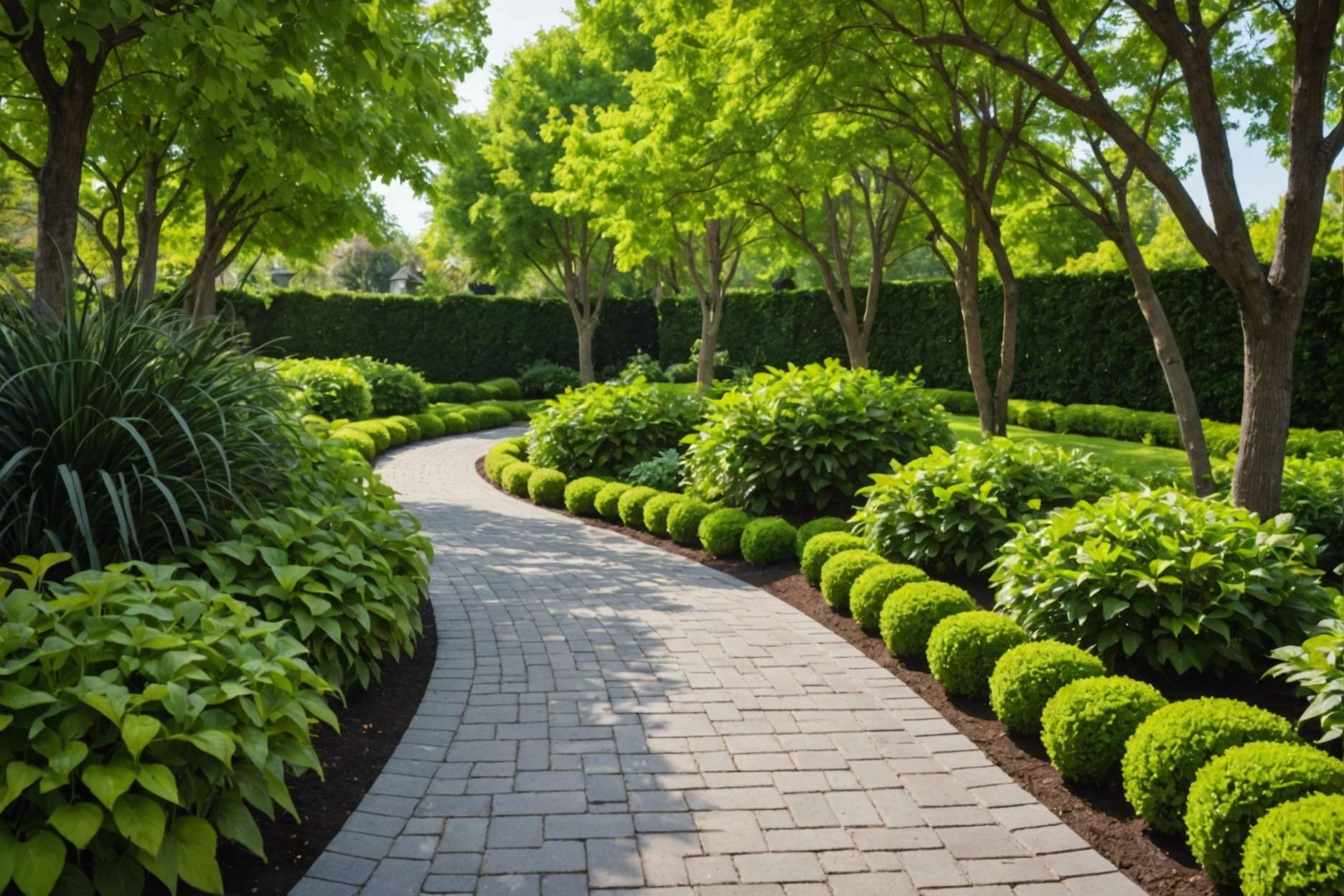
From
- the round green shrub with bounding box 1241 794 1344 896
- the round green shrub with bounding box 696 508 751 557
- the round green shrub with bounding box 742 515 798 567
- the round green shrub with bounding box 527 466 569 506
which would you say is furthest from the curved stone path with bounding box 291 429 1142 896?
the round green shrub with bounding box 527 466 569 506

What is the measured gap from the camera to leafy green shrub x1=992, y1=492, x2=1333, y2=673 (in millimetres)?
4586

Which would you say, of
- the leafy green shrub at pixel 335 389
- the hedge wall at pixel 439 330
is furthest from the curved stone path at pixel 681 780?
the hedge wall at pixel 439 330

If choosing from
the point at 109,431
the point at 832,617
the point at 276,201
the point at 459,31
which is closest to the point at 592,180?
the point at 459,31

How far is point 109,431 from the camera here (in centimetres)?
423

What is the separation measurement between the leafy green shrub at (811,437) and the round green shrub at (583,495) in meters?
1.62

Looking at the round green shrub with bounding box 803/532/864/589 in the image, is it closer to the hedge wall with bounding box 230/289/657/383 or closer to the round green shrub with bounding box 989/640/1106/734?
the round green shrub with bounding box 989/640/1106/734

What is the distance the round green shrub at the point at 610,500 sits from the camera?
1019cm

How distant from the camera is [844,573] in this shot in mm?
6539

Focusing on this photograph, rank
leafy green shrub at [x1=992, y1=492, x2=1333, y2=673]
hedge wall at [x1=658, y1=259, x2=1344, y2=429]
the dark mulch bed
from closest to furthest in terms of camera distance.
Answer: the dark mulch bed → leafy green shrub at [x1=992, y1=492, x2=1333, y2=673] → hedge wall at [x1=658, y1=259, x2=1344, y2=429]

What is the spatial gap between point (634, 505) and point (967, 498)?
13.2 ft

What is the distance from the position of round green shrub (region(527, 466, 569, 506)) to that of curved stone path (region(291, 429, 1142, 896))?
457 cm

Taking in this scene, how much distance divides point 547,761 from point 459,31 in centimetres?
1113

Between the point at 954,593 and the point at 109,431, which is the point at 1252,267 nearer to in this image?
the point at 954,593

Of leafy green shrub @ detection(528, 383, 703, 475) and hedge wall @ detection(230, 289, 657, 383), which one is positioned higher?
hedge wall @ detection(230, 289, 657, 383)
